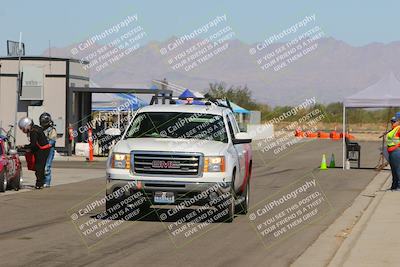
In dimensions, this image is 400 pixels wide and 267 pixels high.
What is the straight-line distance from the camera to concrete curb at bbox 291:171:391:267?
38.4ft

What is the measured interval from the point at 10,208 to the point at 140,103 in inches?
1236

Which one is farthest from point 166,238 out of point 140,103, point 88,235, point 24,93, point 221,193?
point 140,103

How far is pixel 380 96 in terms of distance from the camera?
3434 centimetres

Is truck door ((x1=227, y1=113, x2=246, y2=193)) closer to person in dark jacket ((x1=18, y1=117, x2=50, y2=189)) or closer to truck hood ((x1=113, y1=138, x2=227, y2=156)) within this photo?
truck hood ((x1=113, y1=138, x2=227, y2=156))

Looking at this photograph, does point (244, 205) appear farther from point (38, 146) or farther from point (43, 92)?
point (43, 92)

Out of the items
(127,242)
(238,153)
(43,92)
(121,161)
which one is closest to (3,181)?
(121,161)

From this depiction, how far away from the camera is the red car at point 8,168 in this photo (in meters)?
21.5

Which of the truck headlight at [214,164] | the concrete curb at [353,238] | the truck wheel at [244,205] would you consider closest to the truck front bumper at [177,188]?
the truck headlight at [214,164]

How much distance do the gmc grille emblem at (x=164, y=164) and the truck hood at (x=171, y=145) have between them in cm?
20

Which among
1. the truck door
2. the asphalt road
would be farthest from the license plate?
the truck door

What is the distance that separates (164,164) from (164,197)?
21.3 inches

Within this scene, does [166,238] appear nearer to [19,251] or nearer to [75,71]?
[19,251]

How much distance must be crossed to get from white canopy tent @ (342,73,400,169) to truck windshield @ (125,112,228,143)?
18004 millimetres

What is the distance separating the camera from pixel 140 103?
4947 cm
